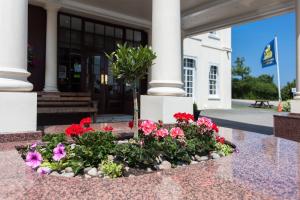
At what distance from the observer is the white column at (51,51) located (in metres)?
8.90

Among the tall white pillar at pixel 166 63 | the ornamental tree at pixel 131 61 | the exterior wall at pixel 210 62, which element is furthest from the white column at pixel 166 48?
the exterior wall at pixel 210 62

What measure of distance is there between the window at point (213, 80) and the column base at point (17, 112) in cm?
1596

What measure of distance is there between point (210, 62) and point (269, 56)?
8130 mm

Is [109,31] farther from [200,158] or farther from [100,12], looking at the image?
[200,158]

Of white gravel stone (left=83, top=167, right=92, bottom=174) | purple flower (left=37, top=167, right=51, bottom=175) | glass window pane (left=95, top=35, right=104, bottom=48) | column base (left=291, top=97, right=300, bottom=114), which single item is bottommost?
→ white gravel stone (left=83, top=167, right=92, bottom=174)

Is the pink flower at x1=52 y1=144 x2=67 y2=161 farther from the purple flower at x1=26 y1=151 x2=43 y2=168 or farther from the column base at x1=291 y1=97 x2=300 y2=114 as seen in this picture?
the column base at x1=291 y1=97 x2=300 y2=114

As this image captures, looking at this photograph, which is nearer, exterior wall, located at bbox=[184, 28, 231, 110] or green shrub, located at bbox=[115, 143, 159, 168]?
green shrub, located at bbox=[115, 143, 159, 168]

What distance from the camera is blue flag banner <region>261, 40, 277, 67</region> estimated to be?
23.8 metres

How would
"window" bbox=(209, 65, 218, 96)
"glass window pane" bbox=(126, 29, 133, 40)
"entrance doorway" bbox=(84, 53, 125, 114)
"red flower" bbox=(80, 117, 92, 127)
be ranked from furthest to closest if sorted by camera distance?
"window" bbox=(209, 65, 218, 96)
"glass window pane" bbox=(126, 29, 133, 40)
"entrance doorway" bbox=(84, 53, 125, 114)
"red flower" bbox=(80, 117, 92, 127)

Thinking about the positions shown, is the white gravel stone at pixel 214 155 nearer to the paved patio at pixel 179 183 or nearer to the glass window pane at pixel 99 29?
the paved patio at pixel 179 183

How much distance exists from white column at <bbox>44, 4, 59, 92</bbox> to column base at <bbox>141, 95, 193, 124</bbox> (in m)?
4.23

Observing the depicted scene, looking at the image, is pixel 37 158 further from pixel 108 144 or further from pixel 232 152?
pixel 232 152

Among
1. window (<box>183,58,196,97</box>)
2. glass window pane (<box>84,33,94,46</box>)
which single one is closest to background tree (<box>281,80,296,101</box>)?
window (<box>183,58,196,97</box>)

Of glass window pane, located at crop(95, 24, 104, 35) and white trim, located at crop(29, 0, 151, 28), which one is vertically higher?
white trim, located at crop(29, 0, 151, 28)
